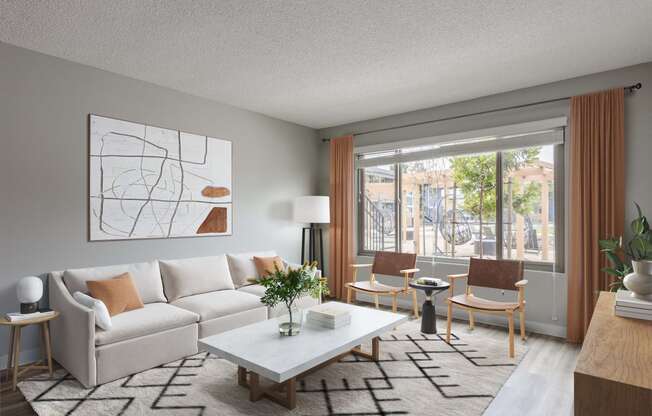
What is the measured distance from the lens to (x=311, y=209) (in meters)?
5.30

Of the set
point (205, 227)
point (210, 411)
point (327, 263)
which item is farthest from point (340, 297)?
point (210, 411)

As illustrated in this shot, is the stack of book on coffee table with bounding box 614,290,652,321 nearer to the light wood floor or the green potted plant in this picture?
the light wood floor

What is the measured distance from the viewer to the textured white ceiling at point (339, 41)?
257cm

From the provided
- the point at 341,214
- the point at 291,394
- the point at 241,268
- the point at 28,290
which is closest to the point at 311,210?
the point at 341,214

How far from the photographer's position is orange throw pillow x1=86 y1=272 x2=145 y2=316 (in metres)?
3.15

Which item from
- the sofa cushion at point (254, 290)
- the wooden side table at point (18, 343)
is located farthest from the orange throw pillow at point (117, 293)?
the sofa cushion at point (254, 290)

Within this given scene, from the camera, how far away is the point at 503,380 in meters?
2.86

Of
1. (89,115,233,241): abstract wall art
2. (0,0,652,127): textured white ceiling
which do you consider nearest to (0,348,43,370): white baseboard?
(89,115,233,241): abstract wall art

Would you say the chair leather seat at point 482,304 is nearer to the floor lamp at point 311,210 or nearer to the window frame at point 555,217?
the window frame at point 555,217

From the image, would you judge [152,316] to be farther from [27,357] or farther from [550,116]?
[550,116]

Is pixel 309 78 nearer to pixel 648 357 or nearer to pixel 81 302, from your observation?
pixel 81 302

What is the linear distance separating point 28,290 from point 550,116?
4.99 meters

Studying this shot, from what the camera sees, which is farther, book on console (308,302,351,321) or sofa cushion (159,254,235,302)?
sofa cushion (159,254,235,302)

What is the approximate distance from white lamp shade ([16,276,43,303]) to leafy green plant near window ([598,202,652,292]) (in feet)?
15.3
